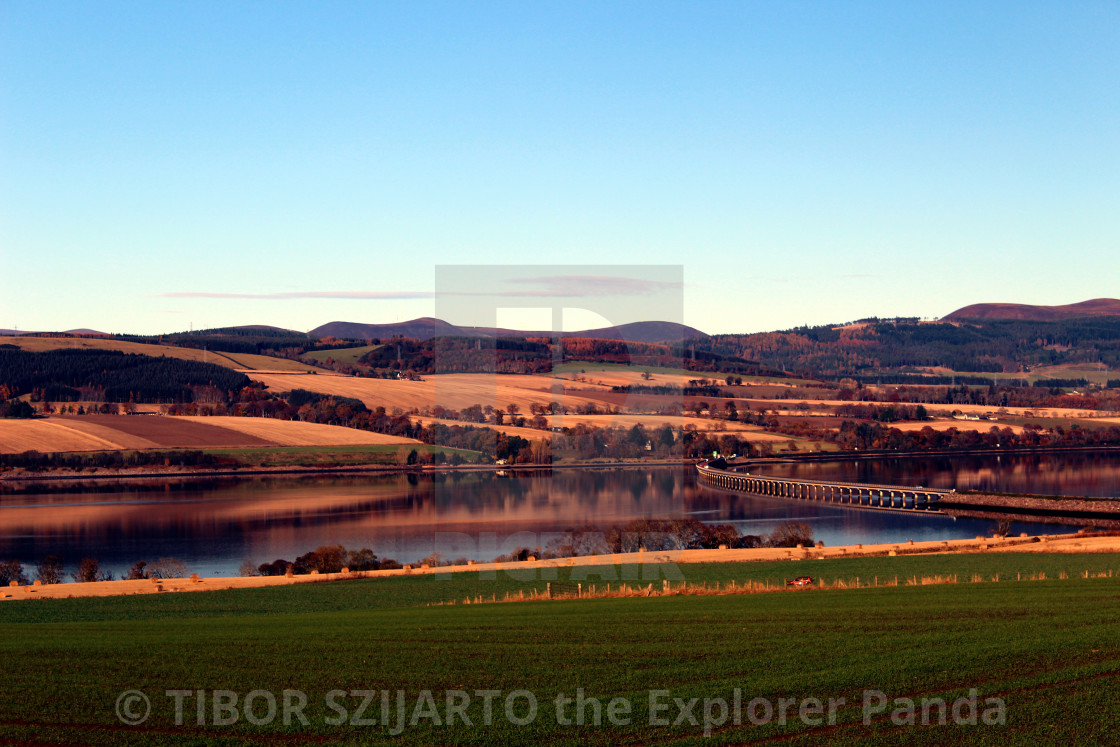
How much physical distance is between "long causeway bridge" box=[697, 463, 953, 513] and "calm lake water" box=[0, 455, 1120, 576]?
3009mm

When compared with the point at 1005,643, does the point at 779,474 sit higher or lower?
lower

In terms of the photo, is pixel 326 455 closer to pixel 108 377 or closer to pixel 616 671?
pixel 108 377

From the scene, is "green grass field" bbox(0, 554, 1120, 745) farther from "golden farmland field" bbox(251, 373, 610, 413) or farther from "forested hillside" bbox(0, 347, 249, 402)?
"forested hillside" bbox(0, 347, 249, 402)

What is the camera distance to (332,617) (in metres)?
20.3

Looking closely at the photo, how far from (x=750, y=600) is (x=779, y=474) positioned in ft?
298

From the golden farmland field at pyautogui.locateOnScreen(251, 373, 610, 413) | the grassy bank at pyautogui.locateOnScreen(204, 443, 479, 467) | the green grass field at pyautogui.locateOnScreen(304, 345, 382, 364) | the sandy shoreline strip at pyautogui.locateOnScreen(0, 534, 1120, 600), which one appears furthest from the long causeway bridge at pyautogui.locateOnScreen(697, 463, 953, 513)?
the green grass field at pyautogui.locateOnScreen(304, 345, 382, 364)

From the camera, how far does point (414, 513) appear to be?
69.2m

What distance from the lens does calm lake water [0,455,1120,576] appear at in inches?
2084

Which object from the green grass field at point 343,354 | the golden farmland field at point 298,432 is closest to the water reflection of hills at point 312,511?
the golden farmland field at point 298,432

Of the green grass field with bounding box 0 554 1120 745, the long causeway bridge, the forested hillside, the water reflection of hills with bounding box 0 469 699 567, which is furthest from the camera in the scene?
the forested hillside

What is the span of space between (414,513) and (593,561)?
36.1 m

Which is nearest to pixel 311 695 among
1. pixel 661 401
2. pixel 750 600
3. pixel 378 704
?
pixel 378 704

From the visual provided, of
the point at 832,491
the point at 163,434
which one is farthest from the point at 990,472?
the point at 163,434

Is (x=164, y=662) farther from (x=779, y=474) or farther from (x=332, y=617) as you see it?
(x=779, y=474)
